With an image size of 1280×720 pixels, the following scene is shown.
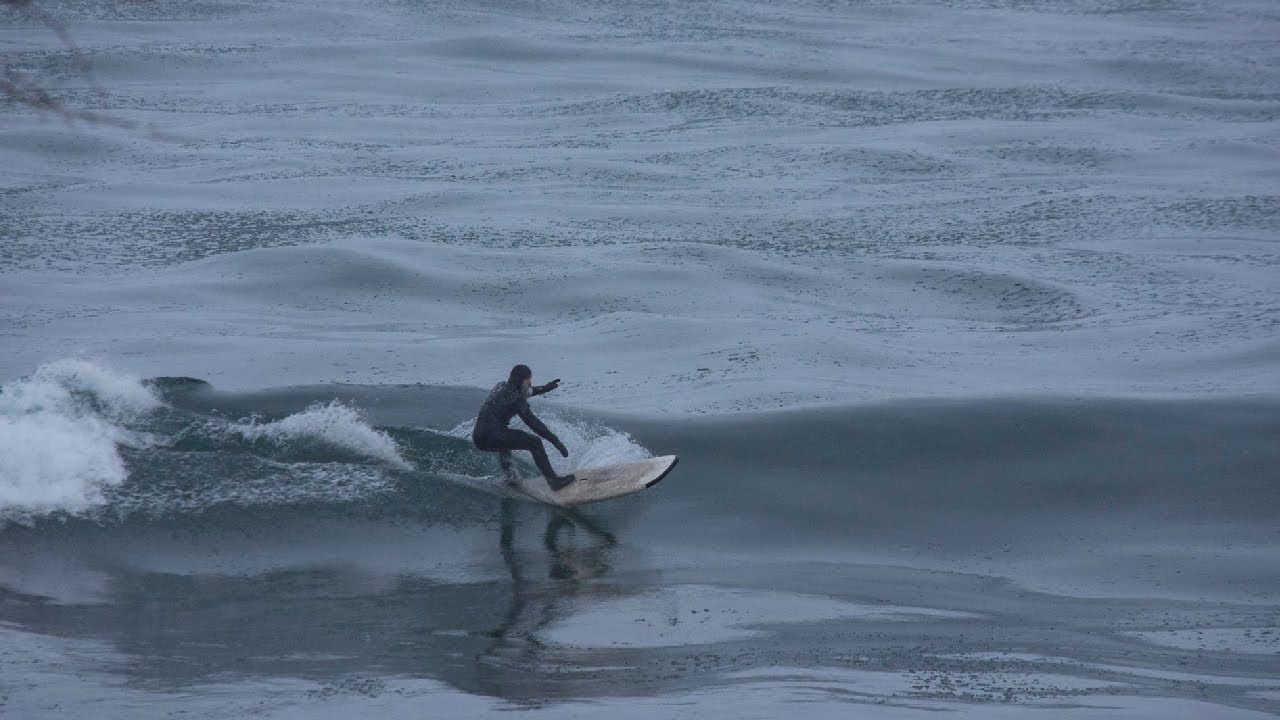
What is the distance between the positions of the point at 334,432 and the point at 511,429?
2.57m

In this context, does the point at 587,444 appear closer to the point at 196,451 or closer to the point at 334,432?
the point at 334,432

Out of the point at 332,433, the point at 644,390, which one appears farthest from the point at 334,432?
the point at 644,390

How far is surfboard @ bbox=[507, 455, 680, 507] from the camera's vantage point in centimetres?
1409

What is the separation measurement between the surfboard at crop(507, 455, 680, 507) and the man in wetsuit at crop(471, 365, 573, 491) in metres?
0.25

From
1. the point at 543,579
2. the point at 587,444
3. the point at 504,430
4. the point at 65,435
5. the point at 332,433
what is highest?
the point at 504,430

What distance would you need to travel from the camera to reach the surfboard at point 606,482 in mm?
14094

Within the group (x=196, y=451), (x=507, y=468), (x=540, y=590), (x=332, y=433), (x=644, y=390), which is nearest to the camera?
(x=540, y=590)

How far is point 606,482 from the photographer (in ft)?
46.9

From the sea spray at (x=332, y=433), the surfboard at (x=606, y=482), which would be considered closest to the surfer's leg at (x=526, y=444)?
the surfboard at (x=606, y=482)

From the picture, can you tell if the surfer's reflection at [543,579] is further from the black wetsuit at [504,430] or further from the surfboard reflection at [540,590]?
the black wetsuit at [504,430]

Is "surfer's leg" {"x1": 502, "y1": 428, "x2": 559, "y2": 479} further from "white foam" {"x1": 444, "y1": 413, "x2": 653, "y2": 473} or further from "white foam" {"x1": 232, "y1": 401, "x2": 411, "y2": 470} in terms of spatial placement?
"white foam" {"x1": 232, "y1": 401, "x2": 411, "y2": 470}

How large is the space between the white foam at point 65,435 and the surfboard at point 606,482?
14.5 ft

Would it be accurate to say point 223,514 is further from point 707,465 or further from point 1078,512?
point 1078,512

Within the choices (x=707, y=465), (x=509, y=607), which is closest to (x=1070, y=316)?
(x=707, y=465)
